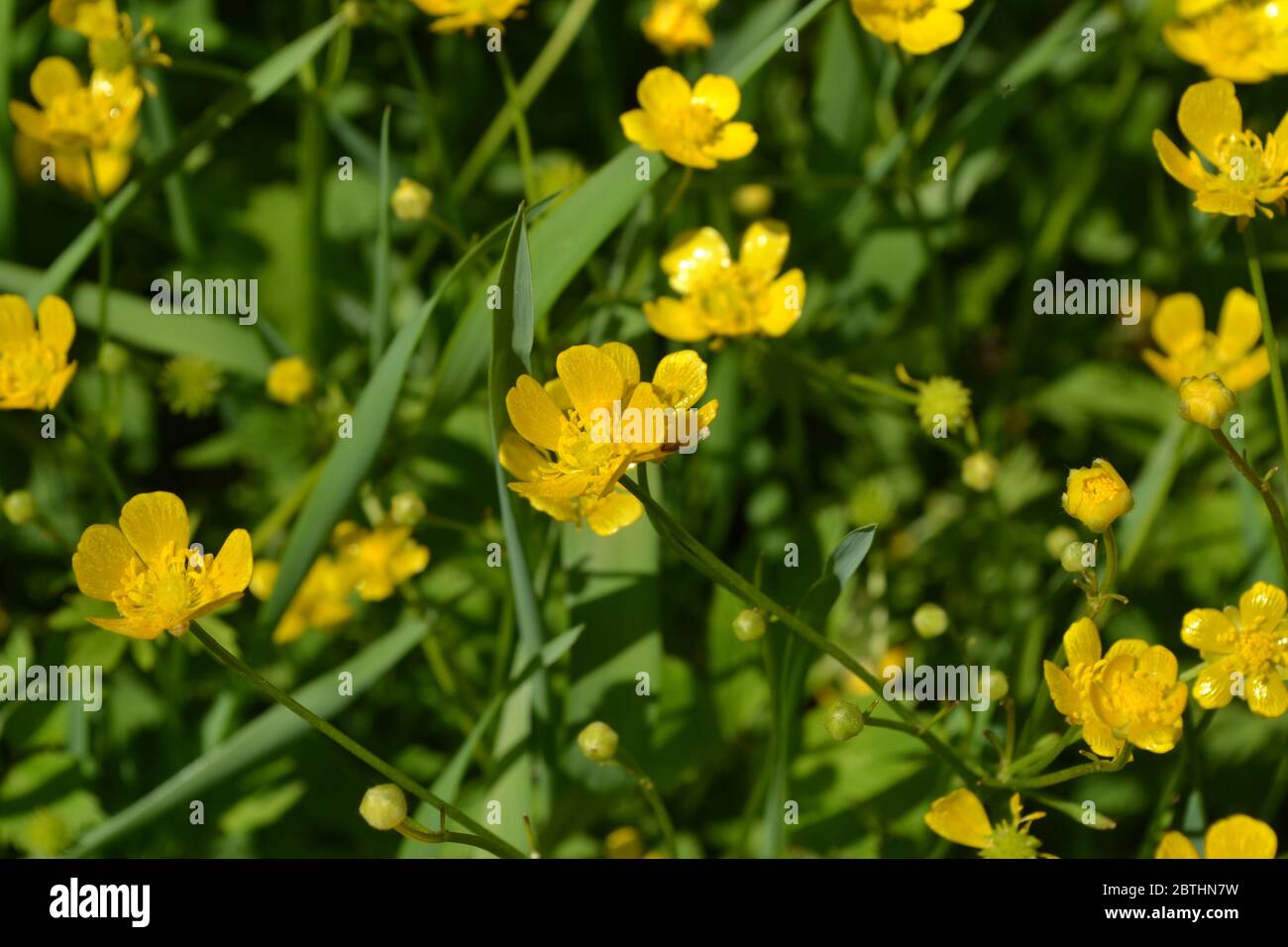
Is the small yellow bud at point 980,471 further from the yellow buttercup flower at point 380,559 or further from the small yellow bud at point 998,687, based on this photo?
the yellow buttercup flower at point 380,559

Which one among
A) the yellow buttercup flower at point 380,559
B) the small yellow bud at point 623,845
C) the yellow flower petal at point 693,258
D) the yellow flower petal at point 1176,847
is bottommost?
the yellow flower petal at point 1176,847

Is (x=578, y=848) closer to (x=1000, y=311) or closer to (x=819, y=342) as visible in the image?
(x=819, y=342)

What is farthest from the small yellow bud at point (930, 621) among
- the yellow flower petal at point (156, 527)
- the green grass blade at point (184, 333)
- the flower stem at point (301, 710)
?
the green grass blade at point (184, 333)

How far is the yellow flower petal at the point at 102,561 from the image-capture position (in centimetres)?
156

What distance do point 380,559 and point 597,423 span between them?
0.64 meters

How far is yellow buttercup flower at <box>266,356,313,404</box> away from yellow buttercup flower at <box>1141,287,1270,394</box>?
4.74 feet

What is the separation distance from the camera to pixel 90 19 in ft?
6.84

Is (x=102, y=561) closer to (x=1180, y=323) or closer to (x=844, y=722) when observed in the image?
(x=844, y=722)

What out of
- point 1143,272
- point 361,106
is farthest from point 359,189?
point 1143,272

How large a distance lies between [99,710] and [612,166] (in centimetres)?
132

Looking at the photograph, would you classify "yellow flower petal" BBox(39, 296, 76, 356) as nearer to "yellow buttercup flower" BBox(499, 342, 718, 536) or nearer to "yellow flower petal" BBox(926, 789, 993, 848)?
"yellow buttercup flower" BBox(499, 342, 718, 536)

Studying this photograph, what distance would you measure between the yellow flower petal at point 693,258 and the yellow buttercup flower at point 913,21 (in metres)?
0.41

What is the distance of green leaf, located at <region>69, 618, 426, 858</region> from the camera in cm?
180

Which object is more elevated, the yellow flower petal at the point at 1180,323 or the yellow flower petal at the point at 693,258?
the yellow flower petal at the point at 693,258
